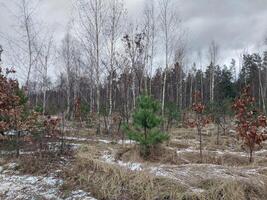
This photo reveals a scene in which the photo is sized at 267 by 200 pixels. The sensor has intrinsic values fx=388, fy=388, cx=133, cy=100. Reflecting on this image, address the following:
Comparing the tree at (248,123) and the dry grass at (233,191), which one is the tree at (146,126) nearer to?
the tree at (248,123)

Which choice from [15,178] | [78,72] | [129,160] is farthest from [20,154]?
[78,72]

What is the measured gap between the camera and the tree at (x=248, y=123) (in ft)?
33.7

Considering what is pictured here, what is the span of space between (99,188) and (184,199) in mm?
1764

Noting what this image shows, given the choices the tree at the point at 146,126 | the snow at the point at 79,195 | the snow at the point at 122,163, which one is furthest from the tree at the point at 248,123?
the snow at the point at 79,195

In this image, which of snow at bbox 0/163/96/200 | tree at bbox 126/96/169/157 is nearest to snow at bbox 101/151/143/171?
tree at bbox 126/96/169/157

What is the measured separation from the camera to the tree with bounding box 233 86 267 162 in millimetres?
10273

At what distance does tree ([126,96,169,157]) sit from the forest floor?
11.6 inches

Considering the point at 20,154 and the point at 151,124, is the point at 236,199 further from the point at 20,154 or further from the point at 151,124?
the point at 20,154

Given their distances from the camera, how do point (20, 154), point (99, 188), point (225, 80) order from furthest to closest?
point (225, 80) → point (20, 154) → point (99, 188)

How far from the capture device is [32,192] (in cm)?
802

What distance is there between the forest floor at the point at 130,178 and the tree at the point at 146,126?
0.97 feet

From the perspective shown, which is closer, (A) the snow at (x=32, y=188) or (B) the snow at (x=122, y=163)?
(A) the snow at (x=32, y=188)

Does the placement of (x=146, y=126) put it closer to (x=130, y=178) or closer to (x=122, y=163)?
(x=122, y=163)

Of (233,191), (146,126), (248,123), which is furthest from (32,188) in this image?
(248,123)
